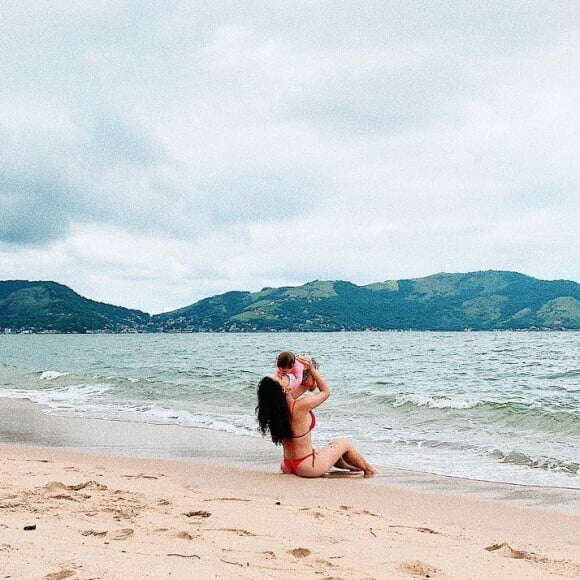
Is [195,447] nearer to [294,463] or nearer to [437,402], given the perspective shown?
[294,463]

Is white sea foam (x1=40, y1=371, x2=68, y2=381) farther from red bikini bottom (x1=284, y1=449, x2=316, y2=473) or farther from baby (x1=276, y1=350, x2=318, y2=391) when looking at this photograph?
baby (x1=276, y1=350, x2=318, y2=391)

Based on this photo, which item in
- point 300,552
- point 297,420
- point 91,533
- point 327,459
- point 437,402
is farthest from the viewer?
point 437,402

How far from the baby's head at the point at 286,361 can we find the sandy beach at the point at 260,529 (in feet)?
4.97

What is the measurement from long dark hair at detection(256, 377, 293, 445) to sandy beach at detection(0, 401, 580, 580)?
2.19 feet

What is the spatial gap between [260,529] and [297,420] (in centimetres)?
333

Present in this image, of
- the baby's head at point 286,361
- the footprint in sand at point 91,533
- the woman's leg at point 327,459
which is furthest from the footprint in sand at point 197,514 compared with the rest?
the woman's leg at point 327,459

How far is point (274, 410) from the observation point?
846cm

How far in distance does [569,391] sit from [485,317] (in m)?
180

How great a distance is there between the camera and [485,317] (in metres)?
192

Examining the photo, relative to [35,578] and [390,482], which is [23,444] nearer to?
[390,482]

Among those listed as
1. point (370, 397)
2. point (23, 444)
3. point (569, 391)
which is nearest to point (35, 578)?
point (23, 444)

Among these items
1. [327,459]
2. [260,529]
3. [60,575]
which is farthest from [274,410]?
[60,575]

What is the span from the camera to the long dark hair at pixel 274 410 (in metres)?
8.40

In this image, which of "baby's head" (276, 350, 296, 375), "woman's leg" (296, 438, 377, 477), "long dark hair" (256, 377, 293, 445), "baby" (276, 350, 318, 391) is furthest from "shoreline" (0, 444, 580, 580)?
"baby's head" (276, 350, 296, 375)
